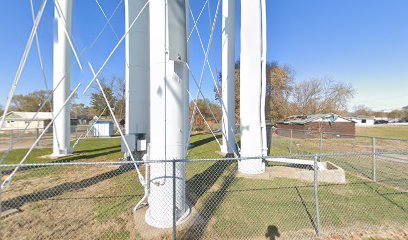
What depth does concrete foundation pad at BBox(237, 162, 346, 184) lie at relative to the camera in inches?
297

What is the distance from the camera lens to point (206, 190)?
6836mm

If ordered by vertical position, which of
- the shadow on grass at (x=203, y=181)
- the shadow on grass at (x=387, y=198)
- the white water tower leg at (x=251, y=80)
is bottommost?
the shadow on grass at (x=387, y=198)

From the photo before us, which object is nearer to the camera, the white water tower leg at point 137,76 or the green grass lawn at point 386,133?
the white water tower leg at point 137,76

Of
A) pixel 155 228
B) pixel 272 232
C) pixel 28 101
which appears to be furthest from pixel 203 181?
pixel 28 101

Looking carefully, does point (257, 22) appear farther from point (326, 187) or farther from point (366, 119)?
point (366, 119)

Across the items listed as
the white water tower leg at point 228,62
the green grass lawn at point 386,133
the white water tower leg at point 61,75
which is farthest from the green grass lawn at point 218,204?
the green grass lawn at point 386,133

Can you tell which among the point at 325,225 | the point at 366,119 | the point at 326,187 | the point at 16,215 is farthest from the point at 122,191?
the point at 366,119

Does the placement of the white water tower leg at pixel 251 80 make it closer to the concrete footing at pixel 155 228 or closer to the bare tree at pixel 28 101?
the concrete footing at pixel 155 228

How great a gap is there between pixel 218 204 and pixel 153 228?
1.84 metres

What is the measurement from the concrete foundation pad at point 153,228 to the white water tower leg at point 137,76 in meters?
4.84

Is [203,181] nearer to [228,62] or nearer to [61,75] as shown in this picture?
[228,62]

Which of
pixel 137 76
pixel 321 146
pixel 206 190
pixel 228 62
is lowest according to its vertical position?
pixel 206 190

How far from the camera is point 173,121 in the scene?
16.0 feet

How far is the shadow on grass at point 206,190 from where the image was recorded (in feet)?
15.1
